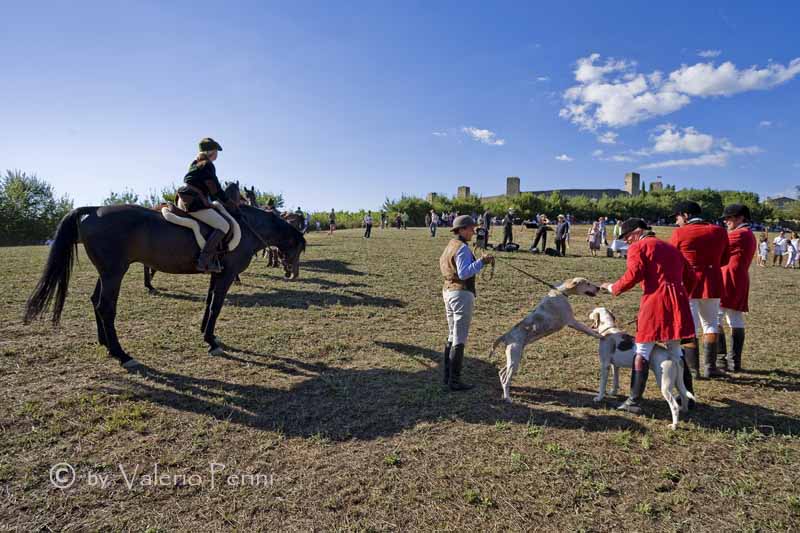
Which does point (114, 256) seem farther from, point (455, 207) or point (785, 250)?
point (455, 207)

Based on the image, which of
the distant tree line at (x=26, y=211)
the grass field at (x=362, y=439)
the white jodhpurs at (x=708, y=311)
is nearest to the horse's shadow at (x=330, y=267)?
the grass field at (x=362, y=439)

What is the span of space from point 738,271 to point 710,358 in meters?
1.28

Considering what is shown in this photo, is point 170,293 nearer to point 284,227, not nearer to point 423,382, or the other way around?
point 284,227

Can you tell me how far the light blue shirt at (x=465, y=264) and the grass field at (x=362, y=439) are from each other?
153 centimetres

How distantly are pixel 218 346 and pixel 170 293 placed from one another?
174 inches

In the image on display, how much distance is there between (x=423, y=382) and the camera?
16.9ft

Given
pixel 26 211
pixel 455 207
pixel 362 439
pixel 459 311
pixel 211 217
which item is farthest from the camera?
pixel 455 207

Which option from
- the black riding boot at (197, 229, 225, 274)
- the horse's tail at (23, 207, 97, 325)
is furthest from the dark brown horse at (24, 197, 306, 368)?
the black riding boot at (197, 229, 225, 274)

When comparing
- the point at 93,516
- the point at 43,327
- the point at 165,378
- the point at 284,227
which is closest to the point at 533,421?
the point at 93,516

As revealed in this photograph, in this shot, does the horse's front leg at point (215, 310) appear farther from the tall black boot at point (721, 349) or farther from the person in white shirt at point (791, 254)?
the person in white shirt at point (791, 254)

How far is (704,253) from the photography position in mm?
5086

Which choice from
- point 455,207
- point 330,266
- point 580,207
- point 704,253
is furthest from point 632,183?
point 704,253

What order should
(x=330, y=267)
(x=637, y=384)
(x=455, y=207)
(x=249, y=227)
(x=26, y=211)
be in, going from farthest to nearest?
1. (x=455, y=207)
2. (x=26, y=211)
3. (x=330, y=267)
4. (x=249, y=227)
5. (x=637, y=384)

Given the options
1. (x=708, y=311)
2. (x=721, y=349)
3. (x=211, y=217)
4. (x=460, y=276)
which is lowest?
(x=721, y=349)
